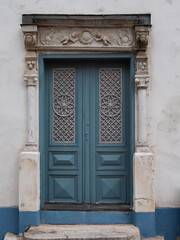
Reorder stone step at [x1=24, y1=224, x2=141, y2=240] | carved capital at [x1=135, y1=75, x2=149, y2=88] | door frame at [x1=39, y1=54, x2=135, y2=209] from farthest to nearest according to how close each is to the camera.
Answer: door frame at [x1=39, y1=54, x2=135, y2=209]
carved capital at [x1=135, y1=75, x2=149, y2=88]
stone step at [x1=24, y1=224, x2=141, y2=240]

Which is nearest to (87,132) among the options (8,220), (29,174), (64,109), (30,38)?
(64,109)

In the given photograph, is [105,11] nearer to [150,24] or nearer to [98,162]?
[150,24]

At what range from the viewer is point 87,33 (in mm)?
4609

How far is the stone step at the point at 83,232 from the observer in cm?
418

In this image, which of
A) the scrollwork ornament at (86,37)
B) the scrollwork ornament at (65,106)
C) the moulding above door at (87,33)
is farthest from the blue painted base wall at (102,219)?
the scrollwork ornament at (86,37)

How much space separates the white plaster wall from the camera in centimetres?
461

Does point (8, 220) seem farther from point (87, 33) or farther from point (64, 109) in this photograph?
point (87, 33)

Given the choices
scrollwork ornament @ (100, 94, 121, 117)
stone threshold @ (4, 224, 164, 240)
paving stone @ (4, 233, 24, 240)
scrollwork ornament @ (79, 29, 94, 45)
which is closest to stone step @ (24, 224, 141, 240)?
stone threshold @ (4, 224, 164, 240)

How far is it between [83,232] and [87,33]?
292cm

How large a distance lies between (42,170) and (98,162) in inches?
34.8

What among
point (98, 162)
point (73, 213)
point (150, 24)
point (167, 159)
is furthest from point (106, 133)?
point (150, 24)

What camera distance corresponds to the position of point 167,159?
460 cm

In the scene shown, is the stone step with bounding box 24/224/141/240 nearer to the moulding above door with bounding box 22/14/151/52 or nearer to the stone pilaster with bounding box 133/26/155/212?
the stone pilaster with bounding box 133/26/155/212

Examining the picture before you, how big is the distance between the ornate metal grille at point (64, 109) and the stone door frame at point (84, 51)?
341 millimetres
